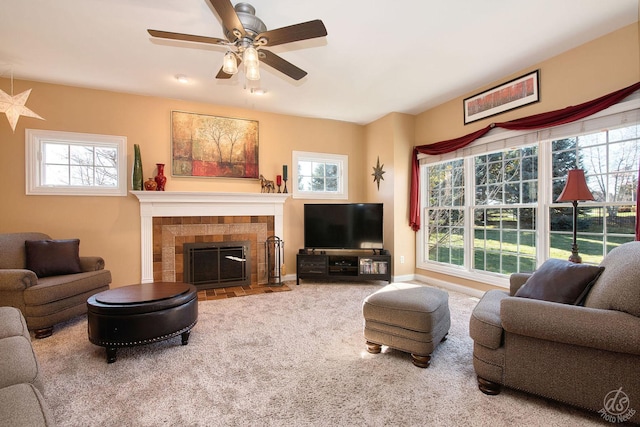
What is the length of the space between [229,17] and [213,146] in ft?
9.22

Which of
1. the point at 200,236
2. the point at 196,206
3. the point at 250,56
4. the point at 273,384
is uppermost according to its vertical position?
the point at 250,56

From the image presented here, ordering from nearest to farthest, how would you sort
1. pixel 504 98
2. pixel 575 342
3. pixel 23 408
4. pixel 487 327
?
pixel 23 408, pixel 575 342, pixel 487 327, pixel 504 98

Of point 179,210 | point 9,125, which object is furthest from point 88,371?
point 9,125

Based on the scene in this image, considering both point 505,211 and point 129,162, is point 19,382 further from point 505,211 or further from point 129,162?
point 505,211

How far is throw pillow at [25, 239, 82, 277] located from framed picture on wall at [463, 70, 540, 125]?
5.16 metres

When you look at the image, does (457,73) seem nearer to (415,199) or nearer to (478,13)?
(478,13)

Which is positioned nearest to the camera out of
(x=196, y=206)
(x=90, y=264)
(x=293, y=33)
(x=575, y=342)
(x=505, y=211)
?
(x=575, y=342)

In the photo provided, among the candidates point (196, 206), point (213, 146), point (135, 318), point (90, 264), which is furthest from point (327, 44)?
point (90, 264)

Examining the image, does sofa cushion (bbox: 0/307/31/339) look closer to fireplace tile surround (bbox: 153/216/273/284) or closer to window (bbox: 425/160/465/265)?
fireplace tile surround (bbox: 153/216/273/284)

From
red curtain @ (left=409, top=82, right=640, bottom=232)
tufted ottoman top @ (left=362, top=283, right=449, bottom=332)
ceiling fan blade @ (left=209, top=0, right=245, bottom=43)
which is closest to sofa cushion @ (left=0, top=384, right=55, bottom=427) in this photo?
tufted ottoman top @ (left=362, top=283, right=449, bottom=332)

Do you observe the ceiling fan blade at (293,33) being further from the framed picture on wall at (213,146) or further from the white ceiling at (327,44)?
the framed picture on wall at (213,146)

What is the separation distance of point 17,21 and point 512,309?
4.40 meters

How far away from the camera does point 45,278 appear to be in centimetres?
300

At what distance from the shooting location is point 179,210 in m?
4.15
